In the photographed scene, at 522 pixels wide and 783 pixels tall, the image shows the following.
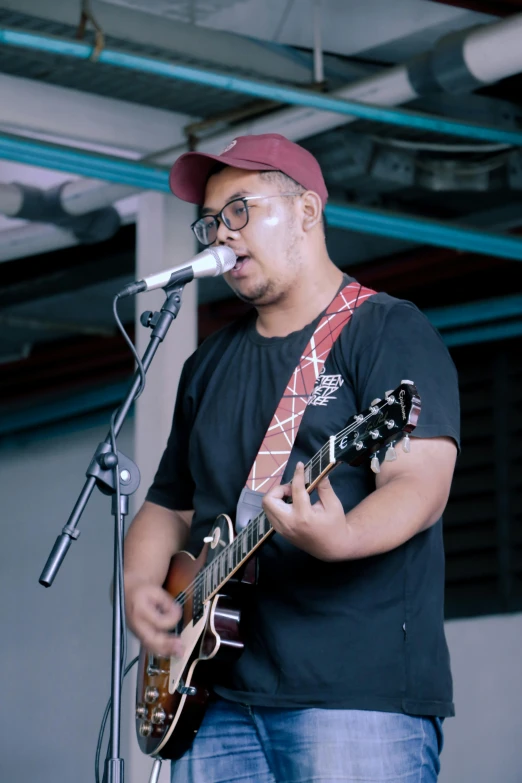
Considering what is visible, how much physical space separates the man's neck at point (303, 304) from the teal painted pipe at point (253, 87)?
4.50 ft

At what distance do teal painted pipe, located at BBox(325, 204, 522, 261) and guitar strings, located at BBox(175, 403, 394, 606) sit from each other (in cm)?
218

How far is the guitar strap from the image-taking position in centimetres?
207

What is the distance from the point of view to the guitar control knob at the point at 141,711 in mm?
2222

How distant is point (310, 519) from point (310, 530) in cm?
2

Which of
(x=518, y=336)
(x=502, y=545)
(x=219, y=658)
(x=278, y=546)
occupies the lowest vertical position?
(x=219, y=658)

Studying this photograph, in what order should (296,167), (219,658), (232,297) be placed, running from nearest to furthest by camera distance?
(219,658) → (296,167) → (232,297)

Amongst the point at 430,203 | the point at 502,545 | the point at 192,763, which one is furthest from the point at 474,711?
the point at 192,763

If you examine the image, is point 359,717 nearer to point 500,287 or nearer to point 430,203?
point 430,203

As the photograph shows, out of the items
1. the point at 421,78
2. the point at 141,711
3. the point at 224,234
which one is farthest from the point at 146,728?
the point at 421,78

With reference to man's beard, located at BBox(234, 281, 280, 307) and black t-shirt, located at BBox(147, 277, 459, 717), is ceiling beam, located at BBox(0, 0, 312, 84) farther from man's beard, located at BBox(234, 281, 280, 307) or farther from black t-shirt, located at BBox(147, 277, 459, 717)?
black t-shirt, located at BBox(147, 277, 459, 717)

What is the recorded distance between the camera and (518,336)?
5516mm

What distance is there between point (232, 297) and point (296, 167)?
3.94 meters

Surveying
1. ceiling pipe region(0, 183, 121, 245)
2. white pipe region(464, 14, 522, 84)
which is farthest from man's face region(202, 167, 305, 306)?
ceiling pipe region(0, 183, 121, 245)

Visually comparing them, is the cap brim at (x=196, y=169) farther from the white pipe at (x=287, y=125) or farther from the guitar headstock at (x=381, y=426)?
the white pipe at (x=287, y=125)
